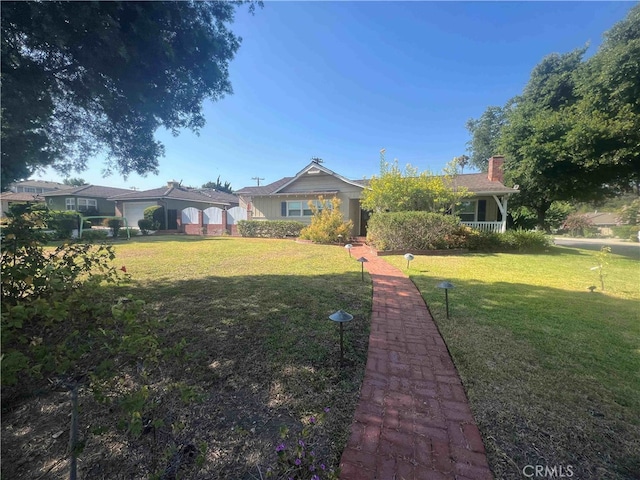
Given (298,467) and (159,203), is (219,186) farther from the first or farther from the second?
(298,467)

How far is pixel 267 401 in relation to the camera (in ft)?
8.04

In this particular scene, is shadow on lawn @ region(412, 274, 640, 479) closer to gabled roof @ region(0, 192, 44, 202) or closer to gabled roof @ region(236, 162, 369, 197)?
gabled roof @ region(0, 192, 44, 202)

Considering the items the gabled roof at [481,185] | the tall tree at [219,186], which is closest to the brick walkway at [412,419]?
the gabled roof at [481,185]

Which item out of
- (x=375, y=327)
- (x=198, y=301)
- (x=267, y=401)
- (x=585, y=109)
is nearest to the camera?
(x=267, y=401)

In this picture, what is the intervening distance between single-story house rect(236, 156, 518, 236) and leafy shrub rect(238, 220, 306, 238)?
4.43 ft

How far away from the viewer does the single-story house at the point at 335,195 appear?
1739 cm

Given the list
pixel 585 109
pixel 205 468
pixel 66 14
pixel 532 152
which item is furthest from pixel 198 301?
pixel 585 109

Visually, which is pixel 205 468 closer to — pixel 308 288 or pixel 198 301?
pixel 198 301

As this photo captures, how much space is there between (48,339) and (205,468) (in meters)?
2.98

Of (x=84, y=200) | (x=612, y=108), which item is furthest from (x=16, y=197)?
(x=612, y=108)

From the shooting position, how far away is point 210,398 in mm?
2479

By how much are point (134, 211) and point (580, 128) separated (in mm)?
34786

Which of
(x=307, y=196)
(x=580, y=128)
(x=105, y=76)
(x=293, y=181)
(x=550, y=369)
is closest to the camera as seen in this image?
(x=550, y=369)

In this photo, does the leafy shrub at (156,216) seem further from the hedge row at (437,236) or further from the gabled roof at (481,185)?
the gabled roof at (481,185)
